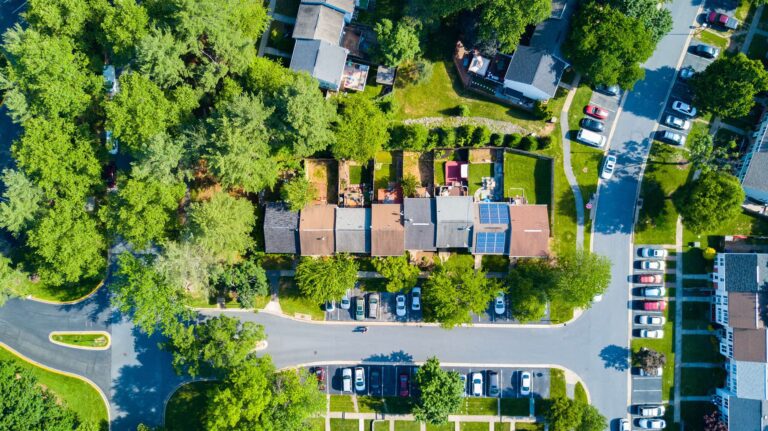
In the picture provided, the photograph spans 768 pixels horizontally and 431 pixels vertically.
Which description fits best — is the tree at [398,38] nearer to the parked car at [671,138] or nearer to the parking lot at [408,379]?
the parked car at [671,138]

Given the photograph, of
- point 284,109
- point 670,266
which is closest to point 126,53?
point 284,109

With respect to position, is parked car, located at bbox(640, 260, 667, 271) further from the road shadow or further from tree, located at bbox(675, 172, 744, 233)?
the road shadow

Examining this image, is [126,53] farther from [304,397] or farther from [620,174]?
[620,174]

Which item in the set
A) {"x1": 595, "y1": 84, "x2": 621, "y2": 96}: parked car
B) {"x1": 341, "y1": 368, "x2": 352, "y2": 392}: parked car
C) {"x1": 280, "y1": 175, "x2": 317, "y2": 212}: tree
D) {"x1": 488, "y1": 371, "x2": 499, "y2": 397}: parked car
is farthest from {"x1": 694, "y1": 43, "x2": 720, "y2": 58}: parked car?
{"x1": 341, "y1": 368, "x2": 352, "y2": 392}: parked car

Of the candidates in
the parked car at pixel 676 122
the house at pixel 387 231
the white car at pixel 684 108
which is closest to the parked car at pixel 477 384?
the house at pixel 387 231

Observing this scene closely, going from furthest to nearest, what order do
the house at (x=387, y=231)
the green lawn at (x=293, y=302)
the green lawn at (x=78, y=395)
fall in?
the green lawn at (x=78, y=395) < the green lawn at (x=293, y=302) < the house at (x=387, y=231)

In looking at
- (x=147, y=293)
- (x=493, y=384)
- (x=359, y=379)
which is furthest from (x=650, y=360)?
(x=147, y=293)

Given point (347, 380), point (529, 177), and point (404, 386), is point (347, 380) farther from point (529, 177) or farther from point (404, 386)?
point (529, 177)
